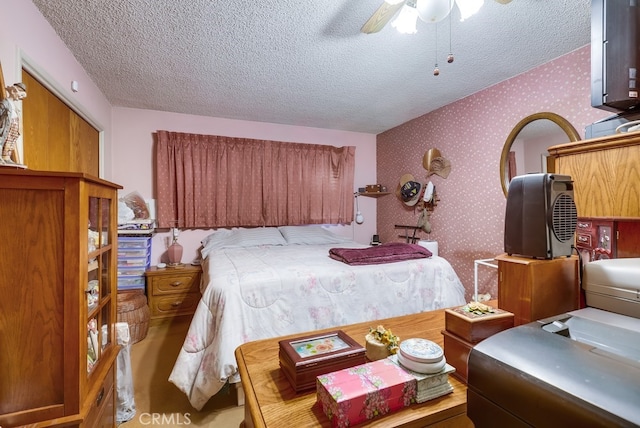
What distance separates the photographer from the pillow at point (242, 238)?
3.20 meters

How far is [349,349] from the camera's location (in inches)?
31.4

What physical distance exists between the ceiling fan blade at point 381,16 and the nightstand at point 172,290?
274 cm

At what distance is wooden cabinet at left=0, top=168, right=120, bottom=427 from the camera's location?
34.9 inches

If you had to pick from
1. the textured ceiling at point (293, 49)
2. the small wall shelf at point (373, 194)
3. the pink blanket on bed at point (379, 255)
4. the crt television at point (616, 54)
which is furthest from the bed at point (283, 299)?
the small wall shelf at point (373, 194)

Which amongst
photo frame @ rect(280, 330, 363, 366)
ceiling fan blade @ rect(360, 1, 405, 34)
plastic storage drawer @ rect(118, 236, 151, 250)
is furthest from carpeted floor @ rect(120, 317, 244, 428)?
ceiling fan blade @ rect(360, 1, 405, 34)

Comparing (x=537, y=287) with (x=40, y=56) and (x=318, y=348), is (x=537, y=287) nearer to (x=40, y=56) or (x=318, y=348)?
(x=318, y=348)

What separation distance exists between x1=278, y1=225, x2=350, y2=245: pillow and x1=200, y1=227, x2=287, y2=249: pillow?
95 mm

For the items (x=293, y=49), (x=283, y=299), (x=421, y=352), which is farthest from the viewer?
(x=293, y=49)

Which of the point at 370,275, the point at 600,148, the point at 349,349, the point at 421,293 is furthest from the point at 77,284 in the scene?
the point at 421,293

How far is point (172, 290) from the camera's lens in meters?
3.01

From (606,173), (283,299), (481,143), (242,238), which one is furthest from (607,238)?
(242,238)

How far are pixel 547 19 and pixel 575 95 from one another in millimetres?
688

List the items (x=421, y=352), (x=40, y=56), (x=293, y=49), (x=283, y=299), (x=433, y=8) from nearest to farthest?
(x=421, y=352) < (x=433, y=8) < (x=40, y=56) < (x=283, y=299) < (x=293, y=49)

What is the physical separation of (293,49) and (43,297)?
2.02 meters
